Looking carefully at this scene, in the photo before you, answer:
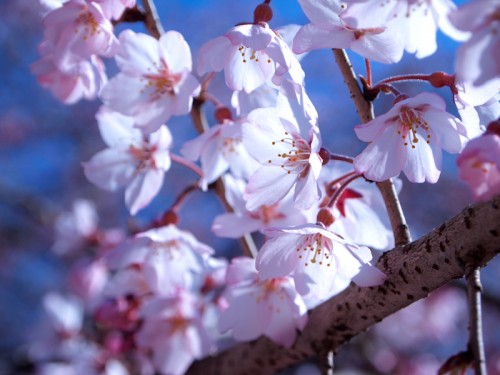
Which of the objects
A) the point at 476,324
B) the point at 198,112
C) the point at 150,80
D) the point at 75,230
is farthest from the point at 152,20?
the point at 75,230

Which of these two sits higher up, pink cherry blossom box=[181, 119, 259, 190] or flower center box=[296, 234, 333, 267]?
pink cherry blossom box=[181, 119, 259, 190]

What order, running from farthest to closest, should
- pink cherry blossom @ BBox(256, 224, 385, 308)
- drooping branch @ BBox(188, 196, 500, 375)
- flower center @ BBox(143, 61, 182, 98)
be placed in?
flower center @ BBox(143, 61, 182, 98) < pink cherry blossom @ BBox(256, 224, 385, 308) < drooping branch @ BBox(188, 196, 500, 375)

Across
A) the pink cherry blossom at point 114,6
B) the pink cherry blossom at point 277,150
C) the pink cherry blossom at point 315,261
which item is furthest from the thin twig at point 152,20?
the pink cherry blossom at point 315,261

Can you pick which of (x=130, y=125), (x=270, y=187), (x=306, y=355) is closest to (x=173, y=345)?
(x=306, y=355)

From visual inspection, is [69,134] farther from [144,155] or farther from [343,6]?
[343,6]

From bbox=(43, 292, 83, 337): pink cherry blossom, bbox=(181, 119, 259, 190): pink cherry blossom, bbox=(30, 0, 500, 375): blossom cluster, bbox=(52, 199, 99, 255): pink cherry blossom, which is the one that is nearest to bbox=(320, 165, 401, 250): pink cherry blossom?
bbox=(30, 0, 500, 375): blossom cluster

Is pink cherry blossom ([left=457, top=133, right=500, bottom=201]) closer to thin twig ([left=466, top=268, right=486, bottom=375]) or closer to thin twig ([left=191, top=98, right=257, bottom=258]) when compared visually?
thin twig ([left=466, top=268, right=486, bottom=375])
